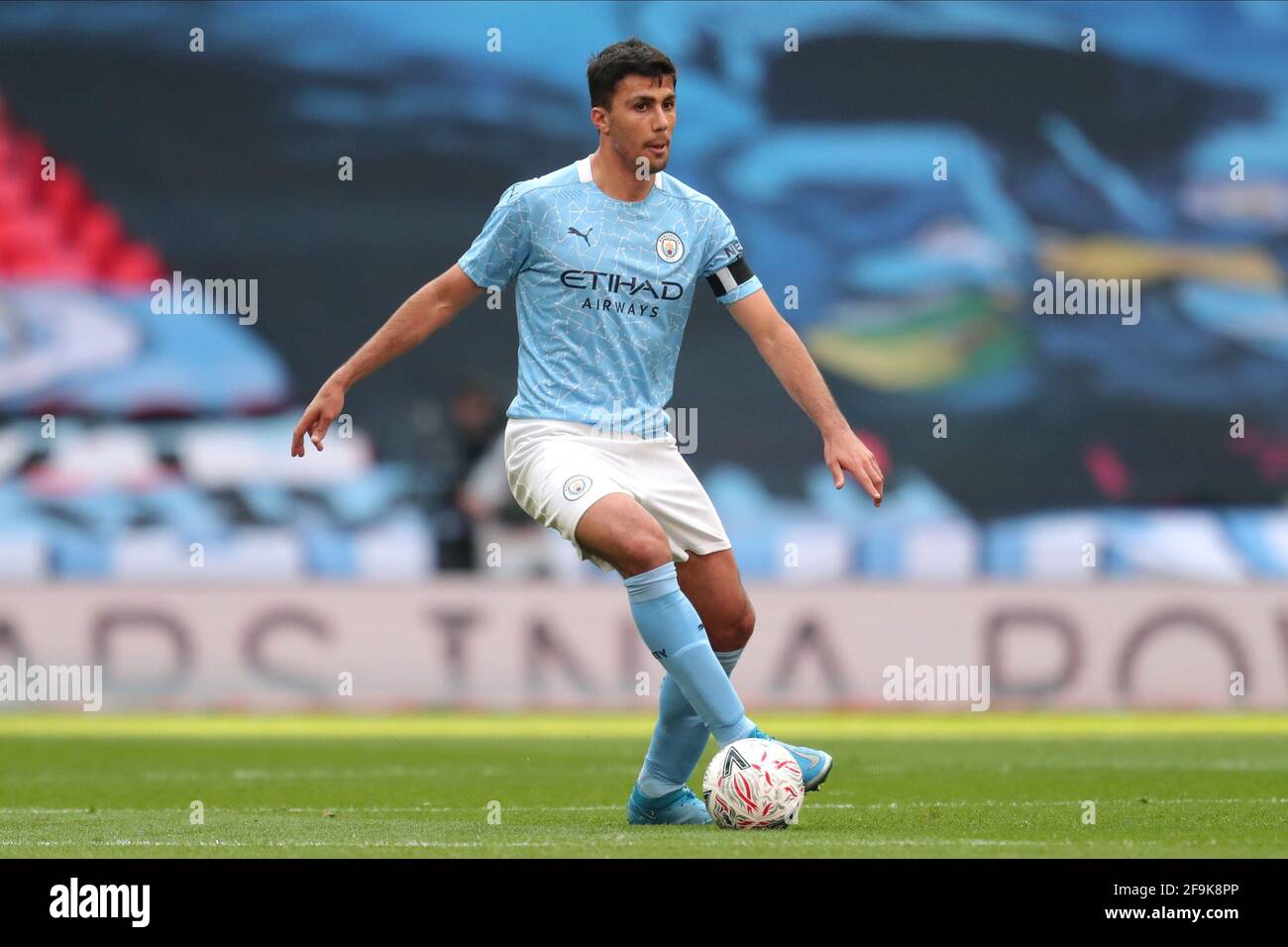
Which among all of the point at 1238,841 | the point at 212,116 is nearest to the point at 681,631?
the point at 1238,841

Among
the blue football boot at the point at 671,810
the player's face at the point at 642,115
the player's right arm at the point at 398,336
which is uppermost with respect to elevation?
the player's face at the point at 642,115

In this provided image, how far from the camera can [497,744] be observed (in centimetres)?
1255

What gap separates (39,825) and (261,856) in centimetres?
173

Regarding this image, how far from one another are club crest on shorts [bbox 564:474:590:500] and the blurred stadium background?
11080 mm

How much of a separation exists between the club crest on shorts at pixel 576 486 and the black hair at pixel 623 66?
45.8 inches

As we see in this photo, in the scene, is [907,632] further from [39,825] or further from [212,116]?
[39,825]

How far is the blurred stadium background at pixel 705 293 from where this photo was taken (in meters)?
18.5

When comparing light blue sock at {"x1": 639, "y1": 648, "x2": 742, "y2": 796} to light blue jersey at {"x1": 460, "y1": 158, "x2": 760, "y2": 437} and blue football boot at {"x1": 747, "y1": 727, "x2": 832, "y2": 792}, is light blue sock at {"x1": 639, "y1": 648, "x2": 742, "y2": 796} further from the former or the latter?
light blue jersey at {"x1": 460, "y1": 158, "x2": 760, "y2": 437}

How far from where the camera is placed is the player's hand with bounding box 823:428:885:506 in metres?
6.76

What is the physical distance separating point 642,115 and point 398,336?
1.01m

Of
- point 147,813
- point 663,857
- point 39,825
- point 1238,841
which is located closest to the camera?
point 663,857
